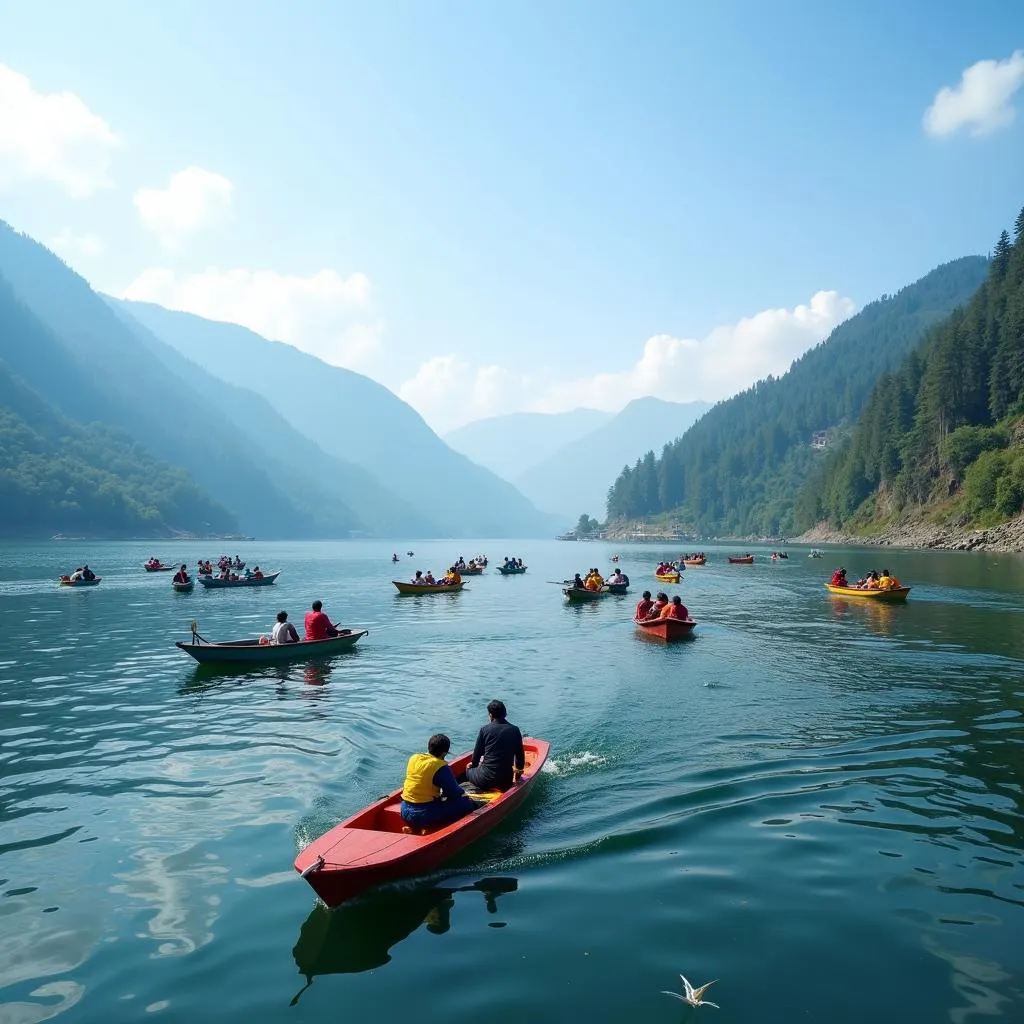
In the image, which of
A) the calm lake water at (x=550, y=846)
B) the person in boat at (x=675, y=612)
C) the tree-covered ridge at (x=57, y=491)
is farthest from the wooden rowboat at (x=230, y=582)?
the tree-covered ridge at (x=57, y=491)

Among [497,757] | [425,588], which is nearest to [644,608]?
[497,757]

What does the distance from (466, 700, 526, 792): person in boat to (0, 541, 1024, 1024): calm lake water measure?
812 mm

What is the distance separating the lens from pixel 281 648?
26047 mm

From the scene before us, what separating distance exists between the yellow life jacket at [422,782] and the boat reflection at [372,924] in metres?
1.23

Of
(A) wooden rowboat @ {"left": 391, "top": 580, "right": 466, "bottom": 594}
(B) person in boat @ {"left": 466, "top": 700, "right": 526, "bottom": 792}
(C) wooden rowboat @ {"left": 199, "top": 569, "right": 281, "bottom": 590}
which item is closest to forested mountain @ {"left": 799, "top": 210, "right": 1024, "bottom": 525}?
(A) wooden rowboat @ {"left": 391, "top": 580, "right": 466, "bottom": 594}

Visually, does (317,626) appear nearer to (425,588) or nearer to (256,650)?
(256,650)

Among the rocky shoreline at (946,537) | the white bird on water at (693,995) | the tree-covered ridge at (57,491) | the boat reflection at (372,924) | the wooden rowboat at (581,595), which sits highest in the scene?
the tree-covered ridge at (57,491)

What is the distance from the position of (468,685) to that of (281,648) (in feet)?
25.8

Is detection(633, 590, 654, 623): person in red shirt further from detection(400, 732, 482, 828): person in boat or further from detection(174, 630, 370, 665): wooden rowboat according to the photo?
detection(400, 732, 482, 828): person in boat

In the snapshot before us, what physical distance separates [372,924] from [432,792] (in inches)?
78.0

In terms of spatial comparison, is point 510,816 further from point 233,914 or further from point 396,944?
point 233,914

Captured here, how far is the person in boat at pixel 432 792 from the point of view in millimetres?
10266

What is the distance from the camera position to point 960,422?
118062 millimetres

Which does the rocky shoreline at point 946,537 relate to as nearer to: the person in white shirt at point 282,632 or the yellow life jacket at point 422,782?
the person in white shirt at point 282,632
